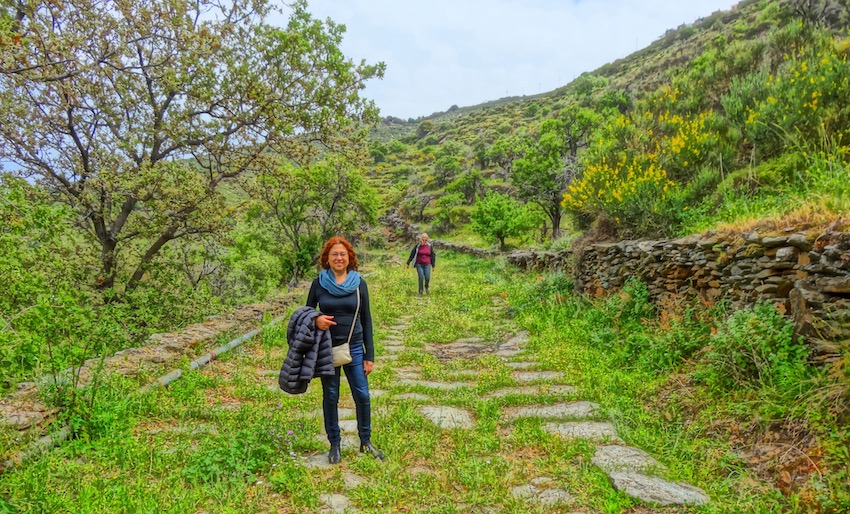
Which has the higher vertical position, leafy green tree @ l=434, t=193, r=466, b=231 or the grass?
leafy green tree @ l=434, t=193, r=466, b=231

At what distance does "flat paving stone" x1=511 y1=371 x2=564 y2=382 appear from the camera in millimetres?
6113

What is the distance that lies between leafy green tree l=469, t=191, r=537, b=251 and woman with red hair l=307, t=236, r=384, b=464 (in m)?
19.0

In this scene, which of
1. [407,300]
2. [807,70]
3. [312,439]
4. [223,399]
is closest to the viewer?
[312,439]

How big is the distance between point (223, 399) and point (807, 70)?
10.7 metres

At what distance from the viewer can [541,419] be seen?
476 cm

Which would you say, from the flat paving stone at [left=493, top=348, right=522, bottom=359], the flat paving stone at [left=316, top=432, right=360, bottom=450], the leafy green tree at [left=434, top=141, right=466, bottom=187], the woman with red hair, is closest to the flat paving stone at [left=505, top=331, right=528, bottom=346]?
the flat paving stone at [left=493, top=348, right=522, bottom=359]

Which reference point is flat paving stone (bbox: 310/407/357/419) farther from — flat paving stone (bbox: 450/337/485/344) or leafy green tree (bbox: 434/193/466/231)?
leafy green tree (bbox: 434/193/466/231)

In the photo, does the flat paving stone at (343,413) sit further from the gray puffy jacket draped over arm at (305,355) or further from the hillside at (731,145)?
the hillside at (731,145)

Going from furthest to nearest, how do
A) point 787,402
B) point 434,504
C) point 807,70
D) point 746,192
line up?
point 807,70 < point 746,192 < point 787,402 < point 434,504

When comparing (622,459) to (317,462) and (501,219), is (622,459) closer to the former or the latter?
(317,462)

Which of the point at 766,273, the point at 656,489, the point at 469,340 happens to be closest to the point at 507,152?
the point at 469,340

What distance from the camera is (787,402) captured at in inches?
148

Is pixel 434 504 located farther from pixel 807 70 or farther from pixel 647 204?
pixel 807 70

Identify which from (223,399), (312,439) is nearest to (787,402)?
(312,439)
